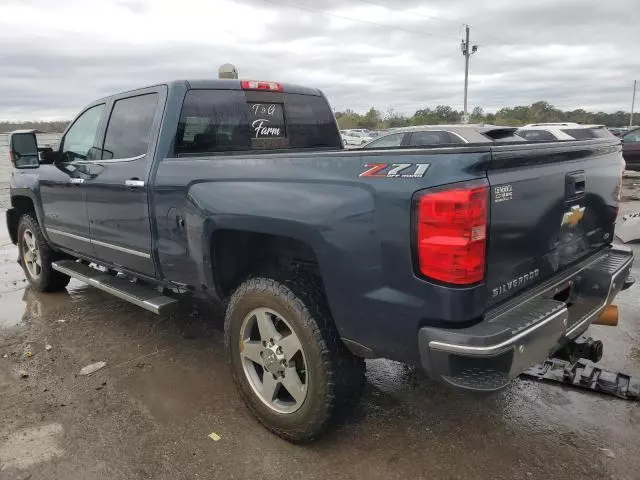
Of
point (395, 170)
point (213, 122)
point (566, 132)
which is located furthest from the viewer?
point (566, 132)

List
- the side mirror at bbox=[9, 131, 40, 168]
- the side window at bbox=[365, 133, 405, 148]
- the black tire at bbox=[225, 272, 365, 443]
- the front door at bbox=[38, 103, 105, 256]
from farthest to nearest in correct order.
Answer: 1. the side window at bbox=[365, 133, 405, 148]
2. the side mirror at bbox=[9, 131, 40, 168]
3. the front door at bbox=[38, 103, 105, 256]
4. the black tire at bbox=[225, 272, 365, 443]

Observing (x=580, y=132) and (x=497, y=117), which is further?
(x=497, y=117)

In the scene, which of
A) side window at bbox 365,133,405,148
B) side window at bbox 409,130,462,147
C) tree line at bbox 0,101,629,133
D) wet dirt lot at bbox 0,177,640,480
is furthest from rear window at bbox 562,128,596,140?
tree line at bbox 0,101,629,133

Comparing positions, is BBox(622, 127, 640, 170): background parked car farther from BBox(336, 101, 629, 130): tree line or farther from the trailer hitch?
BBox(336, 101, 629, 130): tree line

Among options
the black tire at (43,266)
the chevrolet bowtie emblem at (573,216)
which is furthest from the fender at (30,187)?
the chevrolet bowtie emblem at (573,216)

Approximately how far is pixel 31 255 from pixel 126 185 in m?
2.91

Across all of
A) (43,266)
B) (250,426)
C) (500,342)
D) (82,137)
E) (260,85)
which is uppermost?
(260,85)

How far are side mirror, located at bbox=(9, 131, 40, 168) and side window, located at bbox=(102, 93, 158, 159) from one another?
1091mm

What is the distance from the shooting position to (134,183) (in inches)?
144

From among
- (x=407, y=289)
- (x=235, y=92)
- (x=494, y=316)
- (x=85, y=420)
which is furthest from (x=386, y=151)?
(x=85, y=420)

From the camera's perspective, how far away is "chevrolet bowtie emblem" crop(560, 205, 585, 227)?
2775 millimetres

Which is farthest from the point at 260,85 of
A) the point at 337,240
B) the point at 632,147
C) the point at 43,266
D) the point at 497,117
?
the point at 497,117

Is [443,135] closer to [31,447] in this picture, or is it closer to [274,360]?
[274,360]

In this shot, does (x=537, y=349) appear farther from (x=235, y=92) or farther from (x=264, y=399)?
(x=235, y=92)
